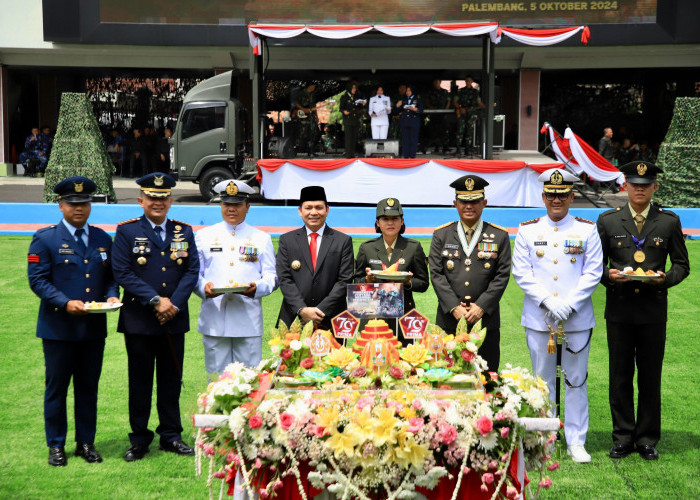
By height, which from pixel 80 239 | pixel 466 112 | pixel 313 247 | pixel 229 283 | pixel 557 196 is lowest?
pixel 229 283

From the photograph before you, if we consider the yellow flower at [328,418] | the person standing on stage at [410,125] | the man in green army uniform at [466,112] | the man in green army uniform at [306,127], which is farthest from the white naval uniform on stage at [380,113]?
the yellow flower at [328,418]

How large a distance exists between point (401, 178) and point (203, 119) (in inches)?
251

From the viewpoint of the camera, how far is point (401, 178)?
17.9 m

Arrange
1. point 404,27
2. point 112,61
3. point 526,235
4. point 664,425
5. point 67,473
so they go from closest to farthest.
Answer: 1. point 67,473
2. point 526,235
3. point 664,425
4. point 404,27
5. point 112,61

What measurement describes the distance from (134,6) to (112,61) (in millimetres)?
2633

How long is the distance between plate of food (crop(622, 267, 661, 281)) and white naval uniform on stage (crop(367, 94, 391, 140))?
49.5ft

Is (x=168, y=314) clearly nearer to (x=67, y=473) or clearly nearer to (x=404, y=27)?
(x=67, y=473)

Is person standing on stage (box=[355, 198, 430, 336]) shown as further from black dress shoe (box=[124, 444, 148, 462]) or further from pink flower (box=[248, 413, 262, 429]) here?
pink flower (box=[248, 413, 262, 429])

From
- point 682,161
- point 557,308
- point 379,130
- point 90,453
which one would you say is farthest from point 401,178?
point 90,453

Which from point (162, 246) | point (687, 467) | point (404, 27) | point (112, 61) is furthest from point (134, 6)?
point (687, 467)

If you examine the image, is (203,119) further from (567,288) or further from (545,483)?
(545,483)

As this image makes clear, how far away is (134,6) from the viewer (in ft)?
82.9

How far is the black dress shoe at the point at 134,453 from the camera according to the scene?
5930 millimetres

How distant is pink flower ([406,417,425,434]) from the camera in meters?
3.79
